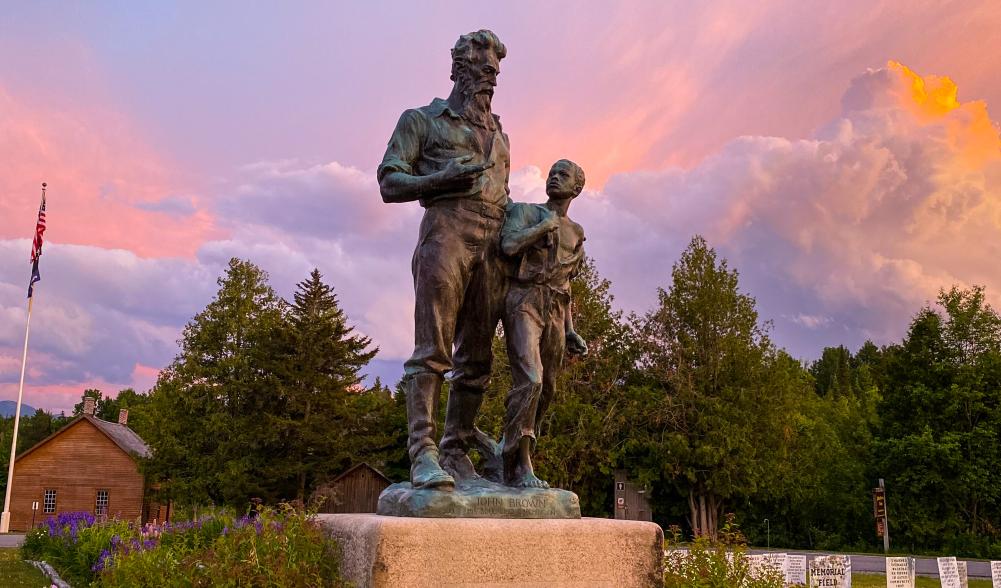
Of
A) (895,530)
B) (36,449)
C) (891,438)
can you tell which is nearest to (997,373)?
(891,438)

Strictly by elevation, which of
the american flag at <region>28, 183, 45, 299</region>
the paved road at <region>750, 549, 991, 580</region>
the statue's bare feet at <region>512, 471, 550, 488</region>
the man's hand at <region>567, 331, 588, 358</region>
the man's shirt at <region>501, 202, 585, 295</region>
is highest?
the american flag at <region>28, 183, 45, 299</region>

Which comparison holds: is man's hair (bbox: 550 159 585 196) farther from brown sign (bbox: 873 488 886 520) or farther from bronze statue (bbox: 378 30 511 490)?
brown sign (bbox: 873 488 886 520)

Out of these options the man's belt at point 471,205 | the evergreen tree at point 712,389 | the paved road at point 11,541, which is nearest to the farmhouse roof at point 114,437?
the paved road at point 11,541

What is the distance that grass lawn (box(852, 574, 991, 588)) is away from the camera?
1808 cm

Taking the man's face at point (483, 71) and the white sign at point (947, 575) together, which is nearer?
the man's face at point (483, 71)

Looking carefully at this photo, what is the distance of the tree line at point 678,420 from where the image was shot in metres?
33.2

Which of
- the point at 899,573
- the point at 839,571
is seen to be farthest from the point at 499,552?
the point at 899,573

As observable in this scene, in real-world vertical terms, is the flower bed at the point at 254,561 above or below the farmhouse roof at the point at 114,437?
below

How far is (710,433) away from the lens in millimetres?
33062

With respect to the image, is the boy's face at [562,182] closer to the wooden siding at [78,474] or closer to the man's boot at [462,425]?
the man's boot at [462,425]

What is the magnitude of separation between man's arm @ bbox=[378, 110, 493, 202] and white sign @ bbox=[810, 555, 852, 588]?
10.4 meters

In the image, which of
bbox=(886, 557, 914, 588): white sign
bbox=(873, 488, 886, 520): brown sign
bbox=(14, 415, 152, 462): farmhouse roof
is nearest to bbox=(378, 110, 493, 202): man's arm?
bbox=(886, 557, 914, 588): white sign

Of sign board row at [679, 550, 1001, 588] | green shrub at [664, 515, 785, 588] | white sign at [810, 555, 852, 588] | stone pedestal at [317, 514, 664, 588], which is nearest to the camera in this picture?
stone pedestal at [317, 514, 664, 588]

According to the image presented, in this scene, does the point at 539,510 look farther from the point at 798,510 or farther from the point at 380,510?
the point at 798,510
